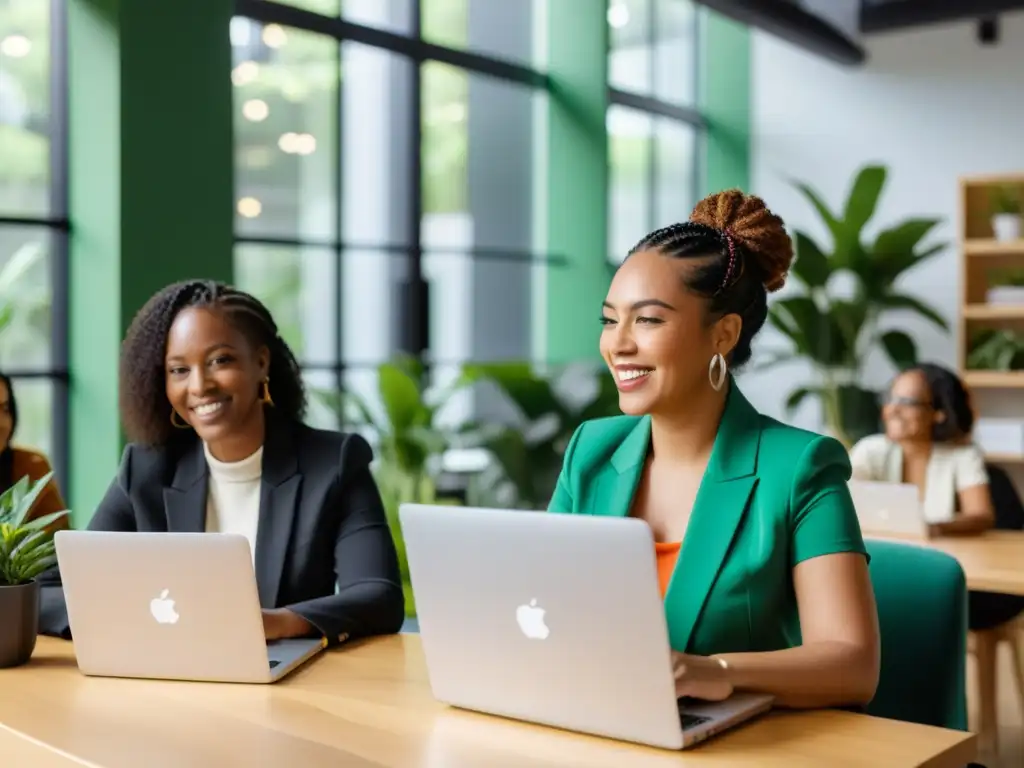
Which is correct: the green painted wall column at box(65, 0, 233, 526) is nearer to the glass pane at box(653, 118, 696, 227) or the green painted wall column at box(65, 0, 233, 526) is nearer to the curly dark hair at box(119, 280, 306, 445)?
the curly dark hair at box(119, 280, 306, 445)

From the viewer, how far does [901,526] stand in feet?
11.9

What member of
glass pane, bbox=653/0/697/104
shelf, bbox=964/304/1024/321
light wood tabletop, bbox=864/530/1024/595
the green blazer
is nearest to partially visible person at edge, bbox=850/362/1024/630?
light wood tabletop, bbox=864/530/1024/595

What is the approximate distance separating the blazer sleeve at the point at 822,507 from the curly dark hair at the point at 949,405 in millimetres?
2568

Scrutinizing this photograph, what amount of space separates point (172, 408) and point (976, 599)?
2562 mm

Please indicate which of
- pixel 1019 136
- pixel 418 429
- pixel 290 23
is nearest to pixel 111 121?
pixel 290 23

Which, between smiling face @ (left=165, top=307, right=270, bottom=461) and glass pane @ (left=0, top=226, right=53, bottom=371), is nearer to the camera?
smiling face @ (left=165, top=307, right=270, bottom=461)

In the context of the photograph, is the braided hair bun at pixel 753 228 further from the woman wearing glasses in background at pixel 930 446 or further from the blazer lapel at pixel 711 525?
the woman wearing glasses in background at pixel 930 446

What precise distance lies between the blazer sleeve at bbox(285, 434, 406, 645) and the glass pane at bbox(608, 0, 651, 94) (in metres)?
5.34

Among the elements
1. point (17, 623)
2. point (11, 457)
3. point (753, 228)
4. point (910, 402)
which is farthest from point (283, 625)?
point (910, 402)

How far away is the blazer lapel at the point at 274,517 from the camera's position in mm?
2252

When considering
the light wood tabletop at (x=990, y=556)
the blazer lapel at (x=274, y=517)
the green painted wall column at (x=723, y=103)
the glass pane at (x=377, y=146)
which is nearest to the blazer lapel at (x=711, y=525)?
the blazer lapel at (x=274, y=517)

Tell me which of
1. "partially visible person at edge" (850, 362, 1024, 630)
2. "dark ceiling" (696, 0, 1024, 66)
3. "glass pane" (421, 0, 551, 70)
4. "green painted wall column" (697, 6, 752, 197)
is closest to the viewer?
"partially visible person at edge" (850, 362, 1024, 630)

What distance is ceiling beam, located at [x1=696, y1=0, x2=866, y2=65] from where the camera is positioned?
20.5ft

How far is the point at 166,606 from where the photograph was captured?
1790 millimetres
